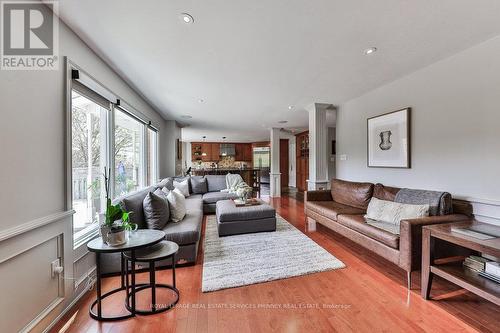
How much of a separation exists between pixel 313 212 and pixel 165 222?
2.50 m

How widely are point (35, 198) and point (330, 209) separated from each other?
3.40m

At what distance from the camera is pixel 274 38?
2.08 m

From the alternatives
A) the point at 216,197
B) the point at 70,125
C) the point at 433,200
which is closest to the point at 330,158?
the point at 216,197

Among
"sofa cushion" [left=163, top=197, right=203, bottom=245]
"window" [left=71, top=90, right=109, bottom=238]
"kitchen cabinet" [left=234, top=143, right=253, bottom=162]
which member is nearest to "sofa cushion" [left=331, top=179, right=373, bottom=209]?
"sofa cushion" [left=163, top=197, right=203, bottom=245]

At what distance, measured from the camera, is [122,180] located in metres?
A: 3.22

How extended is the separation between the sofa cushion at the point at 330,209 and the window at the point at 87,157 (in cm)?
314

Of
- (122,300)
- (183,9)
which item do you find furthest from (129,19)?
(122,300)

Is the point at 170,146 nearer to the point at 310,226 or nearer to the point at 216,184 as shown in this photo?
the point at 216,184

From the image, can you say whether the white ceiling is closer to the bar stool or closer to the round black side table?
the round black side table

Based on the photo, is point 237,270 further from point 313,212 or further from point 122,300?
point 313,212

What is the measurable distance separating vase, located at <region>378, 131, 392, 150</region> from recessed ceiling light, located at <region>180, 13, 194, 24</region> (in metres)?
3.20

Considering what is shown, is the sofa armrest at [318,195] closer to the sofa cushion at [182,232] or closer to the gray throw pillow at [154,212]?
the sofa cushion at [182,232]

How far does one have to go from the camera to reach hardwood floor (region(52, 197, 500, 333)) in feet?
5.19

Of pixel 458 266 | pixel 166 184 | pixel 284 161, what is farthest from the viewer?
pixel 284 161
